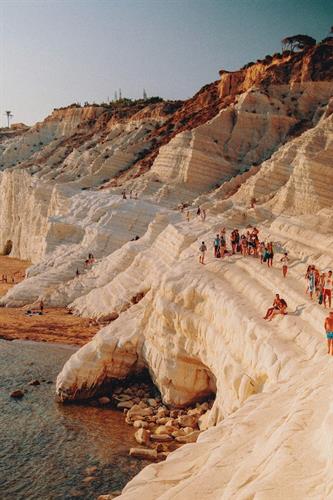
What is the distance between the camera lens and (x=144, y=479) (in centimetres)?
959

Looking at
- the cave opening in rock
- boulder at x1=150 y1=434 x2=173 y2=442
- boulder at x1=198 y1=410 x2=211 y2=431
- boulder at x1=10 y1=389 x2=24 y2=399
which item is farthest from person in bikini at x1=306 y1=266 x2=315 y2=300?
the cave opening in rock

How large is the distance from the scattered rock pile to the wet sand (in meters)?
6.46

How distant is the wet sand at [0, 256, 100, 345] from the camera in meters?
24.5

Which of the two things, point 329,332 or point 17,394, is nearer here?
point 329,332

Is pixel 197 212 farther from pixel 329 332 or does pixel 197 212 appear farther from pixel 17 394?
pixel 329 332

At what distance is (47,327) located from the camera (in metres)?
26.1

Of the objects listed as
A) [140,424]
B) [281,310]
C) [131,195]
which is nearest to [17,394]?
[140,424]

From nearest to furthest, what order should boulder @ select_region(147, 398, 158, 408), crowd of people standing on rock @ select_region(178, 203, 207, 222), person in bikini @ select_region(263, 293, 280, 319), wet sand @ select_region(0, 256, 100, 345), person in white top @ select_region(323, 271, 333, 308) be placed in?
1. person in white top @ select_region(323, 271, 333, 308)
2. person in bikini @ select_region(263, 293, 280, 319)
3. boulder @ select_region(147, 398, 158, 408)
4. wet sand @ select_region(0, 256, 100, 345)
5. crowd of people standing on rock @ select_region(178, 203, 207, 222)

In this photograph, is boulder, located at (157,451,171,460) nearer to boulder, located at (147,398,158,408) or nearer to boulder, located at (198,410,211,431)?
boulder, located at (198,410,211,431)

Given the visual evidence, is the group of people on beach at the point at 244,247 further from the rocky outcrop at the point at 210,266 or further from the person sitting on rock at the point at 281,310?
the person sitting on rock at the point at 281,310

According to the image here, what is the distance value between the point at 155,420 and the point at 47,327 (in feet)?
36.7

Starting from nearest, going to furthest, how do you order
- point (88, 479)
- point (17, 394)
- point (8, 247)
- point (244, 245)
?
point (88, 479) → point (17, 394) → point (244, 245) → point (8, 247)

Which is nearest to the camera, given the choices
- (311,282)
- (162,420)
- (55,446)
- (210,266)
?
(311,282)

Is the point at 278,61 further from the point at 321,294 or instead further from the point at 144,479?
the point at 144,479
